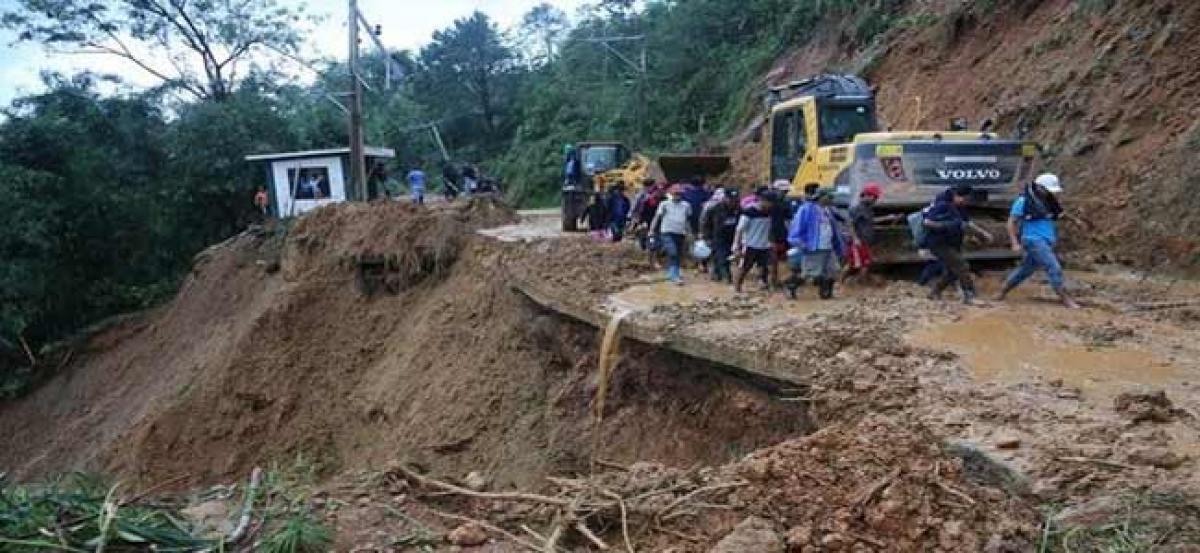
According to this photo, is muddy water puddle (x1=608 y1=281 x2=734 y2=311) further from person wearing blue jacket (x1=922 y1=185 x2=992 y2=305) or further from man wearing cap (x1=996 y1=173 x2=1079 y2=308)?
man wearing cap (x1=996 y1=173 x2=1079 y2=308)

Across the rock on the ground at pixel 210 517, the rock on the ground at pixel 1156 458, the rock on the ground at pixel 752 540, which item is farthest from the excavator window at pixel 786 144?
the rock on the ground at pixel 210 517

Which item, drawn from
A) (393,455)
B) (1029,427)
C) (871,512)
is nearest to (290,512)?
(871,512)

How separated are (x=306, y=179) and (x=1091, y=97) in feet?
64.4

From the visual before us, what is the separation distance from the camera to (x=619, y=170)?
18.3 metres

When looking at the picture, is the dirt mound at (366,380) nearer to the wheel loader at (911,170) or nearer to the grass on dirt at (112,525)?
the wheel loader at (911,170)

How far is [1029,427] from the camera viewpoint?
5.06 meters

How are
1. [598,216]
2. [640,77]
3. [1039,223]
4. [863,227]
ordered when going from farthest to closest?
[640,77]
[598,216]
[863,227]
[1039,223]

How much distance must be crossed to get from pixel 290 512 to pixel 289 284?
44.0 ft

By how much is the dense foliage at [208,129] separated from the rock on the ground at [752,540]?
20.1 m

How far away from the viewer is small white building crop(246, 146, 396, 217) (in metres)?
25.0

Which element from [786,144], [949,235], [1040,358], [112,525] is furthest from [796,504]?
[786,144]

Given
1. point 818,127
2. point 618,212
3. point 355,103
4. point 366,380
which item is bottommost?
point 366,380

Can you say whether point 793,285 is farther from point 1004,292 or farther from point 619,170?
point 619,170

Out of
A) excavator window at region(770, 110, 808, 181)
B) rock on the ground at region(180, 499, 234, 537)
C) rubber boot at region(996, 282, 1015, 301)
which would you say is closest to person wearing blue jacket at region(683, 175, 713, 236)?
excavator window at region(770, 110, 808, 181)
